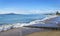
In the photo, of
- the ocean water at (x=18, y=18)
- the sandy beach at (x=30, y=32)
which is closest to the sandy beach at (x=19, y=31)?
the sandy beach at (x=30, y=32)

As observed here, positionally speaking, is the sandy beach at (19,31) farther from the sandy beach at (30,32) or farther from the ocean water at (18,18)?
the ocean water at (18,18)

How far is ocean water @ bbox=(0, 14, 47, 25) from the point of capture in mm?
1735

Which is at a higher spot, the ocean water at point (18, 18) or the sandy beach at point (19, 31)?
the ocean water at point (18, 18)

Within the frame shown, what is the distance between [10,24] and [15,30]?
13 centimetres

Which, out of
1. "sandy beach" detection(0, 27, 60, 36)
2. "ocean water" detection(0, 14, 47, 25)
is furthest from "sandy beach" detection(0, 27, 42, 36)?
"ocean water" detection(0, 14, 47, 25)

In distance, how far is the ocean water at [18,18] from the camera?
1735 mm

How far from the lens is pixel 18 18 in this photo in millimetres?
1781

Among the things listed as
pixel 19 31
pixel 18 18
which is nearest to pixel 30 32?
pixel 19 31

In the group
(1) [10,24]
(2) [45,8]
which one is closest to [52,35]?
(2) [45,8]

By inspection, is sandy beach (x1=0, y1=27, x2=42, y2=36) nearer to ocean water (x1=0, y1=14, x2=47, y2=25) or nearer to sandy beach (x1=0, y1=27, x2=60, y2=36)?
sandy beach (x1=0, y1=27, x2=60, y2=36)

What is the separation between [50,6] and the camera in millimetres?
1818

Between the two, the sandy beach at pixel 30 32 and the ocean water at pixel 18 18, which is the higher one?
the ocean water at pixel 18 18

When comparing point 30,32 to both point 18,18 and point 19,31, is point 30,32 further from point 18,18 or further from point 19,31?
point 18,18

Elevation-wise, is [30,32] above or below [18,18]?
below
